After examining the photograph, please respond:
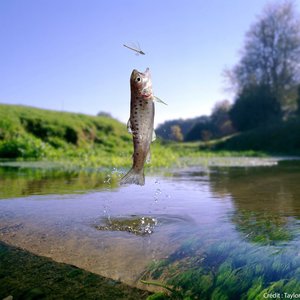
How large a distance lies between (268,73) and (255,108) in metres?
6.15

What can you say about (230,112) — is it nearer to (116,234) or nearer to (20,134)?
(20,134)

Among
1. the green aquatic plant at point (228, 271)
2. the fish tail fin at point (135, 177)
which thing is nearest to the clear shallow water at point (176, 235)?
the green aquatic plant at point (228, 271)

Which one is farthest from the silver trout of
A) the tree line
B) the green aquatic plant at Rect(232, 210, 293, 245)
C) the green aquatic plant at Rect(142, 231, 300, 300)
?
the tree line

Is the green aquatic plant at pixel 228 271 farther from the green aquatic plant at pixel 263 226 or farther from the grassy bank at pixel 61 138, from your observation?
the grassy bank at pixel 61 138

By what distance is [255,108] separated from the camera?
4875cm

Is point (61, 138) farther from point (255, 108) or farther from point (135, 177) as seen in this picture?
point (135, 177)

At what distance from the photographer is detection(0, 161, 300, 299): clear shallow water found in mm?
4102

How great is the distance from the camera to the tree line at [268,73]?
48875 millimetres

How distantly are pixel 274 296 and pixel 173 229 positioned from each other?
2.18 metres

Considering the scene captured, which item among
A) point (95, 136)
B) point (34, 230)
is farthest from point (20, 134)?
point (34, 230)

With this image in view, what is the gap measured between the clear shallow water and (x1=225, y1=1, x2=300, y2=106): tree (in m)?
44.4

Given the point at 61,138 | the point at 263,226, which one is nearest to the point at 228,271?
the point at 263,226

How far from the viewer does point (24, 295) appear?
159 inches

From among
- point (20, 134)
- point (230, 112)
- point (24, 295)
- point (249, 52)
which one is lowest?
point (24, 295)
